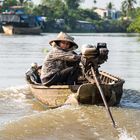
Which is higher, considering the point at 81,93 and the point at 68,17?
the point at 81,93

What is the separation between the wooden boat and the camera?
8.09 m

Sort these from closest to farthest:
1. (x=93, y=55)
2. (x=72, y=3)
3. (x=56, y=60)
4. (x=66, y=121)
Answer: (x=66, y=121)
(x=93, y=55)
(x=56, y=60)
(x=72, y=3)

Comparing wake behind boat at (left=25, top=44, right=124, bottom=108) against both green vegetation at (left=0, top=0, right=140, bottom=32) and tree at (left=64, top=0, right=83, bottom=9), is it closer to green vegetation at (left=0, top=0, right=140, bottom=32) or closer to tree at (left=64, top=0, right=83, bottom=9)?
green vegetation at (left=0, top=0, right=140, bottom=32)

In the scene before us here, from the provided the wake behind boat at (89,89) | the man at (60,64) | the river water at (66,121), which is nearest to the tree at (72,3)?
the river water at (66,121)

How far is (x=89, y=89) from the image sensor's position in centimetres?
807

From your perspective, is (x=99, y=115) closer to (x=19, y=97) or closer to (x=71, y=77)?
(x=71, y=77)

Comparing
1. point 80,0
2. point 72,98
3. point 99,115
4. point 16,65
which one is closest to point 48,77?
point 72,98

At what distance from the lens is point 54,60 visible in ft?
29.4

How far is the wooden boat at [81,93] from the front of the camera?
809cm

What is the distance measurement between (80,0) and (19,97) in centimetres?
8420

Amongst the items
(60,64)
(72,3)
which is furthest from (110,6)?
(60,64)

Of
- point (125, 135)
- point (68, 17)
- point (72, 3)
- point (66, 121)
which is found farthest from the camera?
point (72, 3)

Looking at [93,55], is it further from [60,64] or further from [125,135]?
[125,135]

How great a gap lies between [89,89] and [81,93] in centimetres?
14
